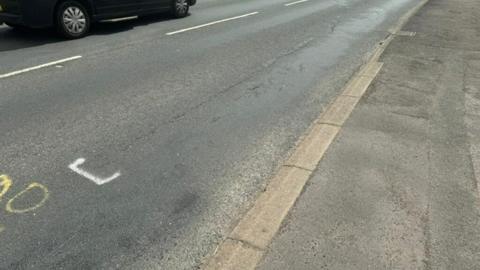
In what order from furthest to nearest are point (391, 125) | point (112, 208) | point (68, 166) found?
1. point (391, 125)
2. point (68, 166)
3. point (112, 208)

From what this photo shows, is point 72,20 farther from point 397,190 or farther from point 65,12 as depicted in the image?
point 397,190

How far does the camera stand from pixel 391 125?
222 inches

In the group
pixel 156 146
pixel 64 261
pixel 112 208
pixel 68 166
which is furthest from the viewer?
pixel 156 146

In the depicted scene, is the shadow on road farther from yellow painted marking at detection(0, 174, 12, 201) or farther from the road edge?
the road edge

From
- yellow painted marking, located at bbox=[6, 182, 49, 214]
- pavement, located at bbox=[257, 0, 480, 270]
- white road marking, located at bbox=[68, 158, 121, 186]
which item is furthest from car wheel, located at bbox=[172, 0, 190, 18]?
yellow painted marking, located at bbox=[6, 182, 49, 214]

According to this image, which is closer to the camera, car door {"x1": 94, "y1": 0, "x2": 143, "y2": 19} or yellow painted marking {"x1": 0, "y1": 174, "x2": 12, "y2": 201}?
yellow painted marking {"x1": 0, "y1": 174, "x2": 12, "y2": 201}

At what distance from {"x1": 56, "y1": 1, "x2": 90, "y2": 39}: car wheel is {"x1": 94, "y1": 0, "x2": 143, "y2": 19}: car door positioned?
40 cm

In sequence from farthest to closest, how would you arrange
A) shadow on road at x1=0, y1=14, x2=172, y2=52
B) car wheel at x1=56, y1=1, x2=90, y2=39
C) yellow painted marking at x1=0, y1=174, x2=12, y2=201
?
car wheel at x1=56, y1=1, x2=90, y2=39 < shadow on road at x1=0, y1=14, x2=172, y2=52 < yellow painted marking at x1=0, y1=174, x2=12, y2=201

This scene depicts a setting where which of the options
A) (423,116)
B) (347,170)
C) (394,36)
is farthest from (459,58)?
(347,170)

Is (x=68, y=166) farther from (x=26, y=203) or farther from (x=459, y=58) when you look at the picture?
(x=459, y=58)

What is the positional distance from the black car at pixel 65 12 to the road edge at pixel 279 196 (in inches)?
238

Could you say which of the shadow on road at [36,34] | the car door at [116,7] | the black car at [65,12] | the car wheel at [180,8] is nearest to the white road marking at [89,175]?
the shadow on road at [36,34]

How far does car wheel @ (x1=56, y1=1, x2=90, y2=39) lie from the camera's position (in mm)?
9305

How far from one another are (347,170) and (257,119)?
1.81m
